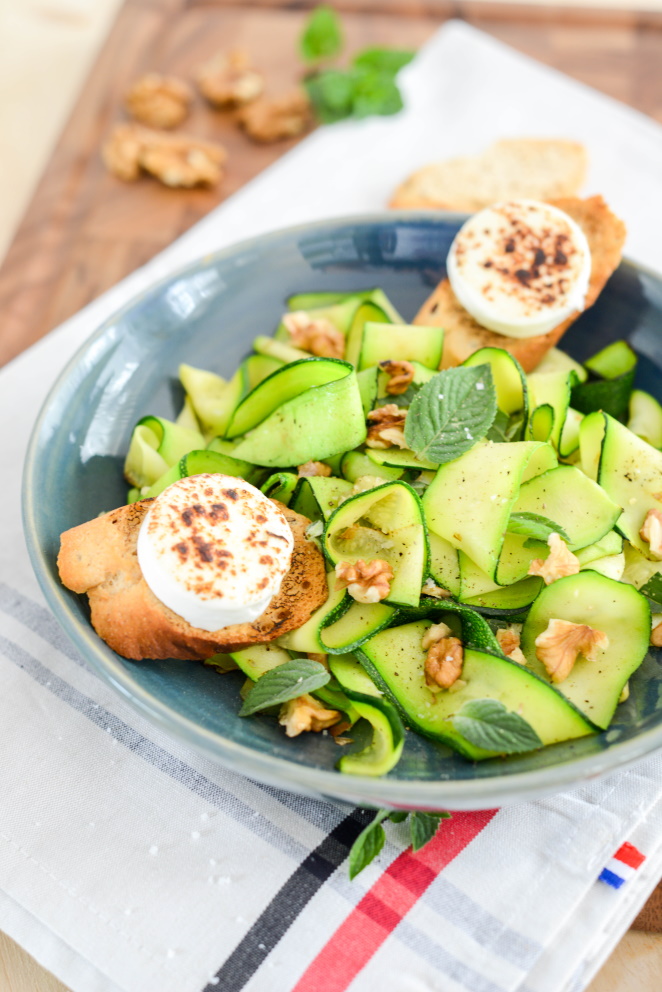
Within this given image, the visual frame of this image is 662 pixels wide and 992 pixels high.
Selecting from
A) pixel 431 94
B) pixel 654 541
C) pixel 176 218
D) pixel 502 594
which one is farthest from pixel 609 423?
pixel 431 94

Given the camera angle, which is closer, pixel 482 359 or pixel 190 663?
pixel 190 663

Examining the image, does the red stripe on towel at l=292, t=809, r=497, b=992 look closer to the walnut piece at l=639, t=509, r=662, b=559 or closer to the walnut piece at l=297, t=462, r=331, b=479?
the walnut piece at l=639, t=509, r=662, b=559

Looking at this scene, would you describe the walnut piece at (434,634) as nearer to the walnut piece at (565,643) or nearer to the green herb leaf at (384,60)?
the walnut piece at (565,643)

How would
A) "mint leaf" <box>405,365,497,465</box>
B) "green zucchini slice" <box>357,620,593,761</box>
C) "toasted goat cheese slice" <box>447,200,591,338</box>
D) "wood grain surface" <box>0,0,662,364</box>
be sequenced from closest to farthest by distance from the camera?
"green zucchini slice" <box>357,620,593,761</box> < "mint leaf" <box>405,365,497,465</box> < "toasted goat cheese slice" <box>447,200,591,338</box> < "wood grain surface" <box>0,0,662,364</box>

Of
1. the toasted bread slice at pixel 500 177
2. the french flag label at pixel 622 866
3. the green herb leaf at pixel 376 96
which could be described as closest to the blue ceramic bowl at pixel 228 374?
the french flag label at pixel 622 866

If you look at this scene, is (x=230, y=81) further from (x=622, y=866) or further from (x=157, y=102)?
(x=622, y=866)

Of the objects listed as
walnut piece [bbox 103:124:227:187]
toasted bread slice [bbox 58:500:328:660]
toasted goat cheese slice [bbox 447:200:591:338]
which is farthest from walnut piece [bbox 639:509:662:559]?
walnut piece [bbox 103:124:227:187]

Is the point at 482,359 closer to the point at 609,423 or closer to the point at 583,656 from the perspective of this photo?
the point at 609,423
